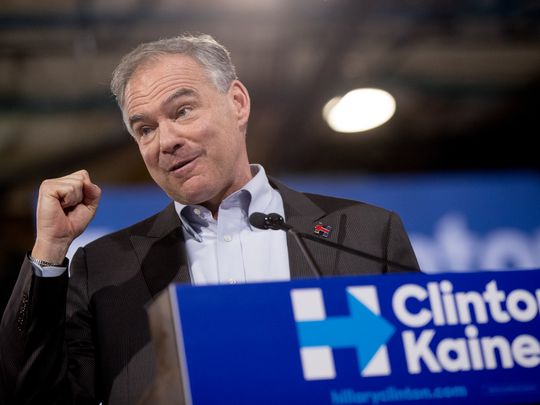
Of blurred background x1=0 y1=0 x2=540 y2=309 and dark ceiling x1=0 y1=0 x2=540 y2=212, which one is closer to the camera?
blurred background x1=0 y1=0 x2=540 y2=309

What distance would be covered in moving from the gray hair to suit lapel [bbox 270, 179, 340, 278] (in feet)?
0.96

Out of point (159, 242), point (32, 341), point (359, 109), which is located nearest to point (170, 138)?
point (159, 242)

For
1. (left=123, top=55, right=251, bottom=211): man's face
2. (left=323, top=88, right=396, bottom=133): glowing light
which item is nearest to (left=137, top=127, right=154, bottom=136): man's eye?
(left=123, top=55, right=251, bottom=211): man's face

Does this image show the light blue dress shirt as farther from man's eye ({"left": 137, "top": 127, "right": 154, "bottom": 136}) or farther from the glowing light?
the glowing light

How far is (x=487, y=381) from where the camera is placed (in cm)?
104

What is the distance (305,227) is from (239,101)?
399 mm

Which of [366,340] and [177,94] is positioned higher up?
[177,94]

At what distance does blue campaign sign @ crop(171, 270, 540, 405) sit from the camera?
96 centimetres

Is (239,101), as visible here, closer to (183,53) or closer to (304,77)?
(183,53)

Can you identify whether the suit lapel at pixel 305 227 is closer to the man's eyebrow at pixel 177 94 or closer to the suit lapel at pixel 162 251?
the suit lapel at pixel 162 251

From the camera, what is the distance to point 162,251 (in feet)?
5.23

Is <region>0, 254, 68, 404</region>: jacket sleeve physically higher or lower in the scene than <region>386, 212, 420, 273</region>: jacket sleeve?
lower

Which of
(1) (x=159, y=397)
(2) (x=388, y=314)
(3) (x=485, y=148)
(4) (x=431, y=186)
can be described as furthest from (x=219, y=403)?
(3) (x=485, y=148)

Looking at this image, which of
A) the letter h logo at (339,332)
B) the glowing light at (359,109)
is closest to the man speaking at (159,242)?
the letter h logo at (339,332)
